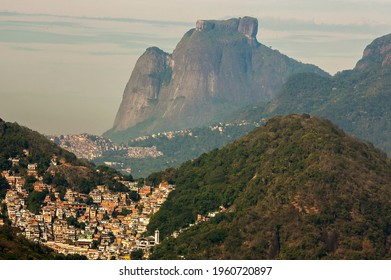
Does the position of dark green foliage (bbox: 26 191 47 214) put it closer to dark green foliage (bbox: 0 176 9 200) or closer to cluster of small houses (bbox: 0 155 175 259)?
cluster of small houses (bbox: 0 155 175 259)

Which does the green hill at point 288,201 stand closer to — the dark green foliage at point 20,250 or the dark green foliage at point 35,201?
the dark green foliage at point 35,201

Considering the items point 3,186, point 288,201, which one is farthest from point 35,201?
point 288,201

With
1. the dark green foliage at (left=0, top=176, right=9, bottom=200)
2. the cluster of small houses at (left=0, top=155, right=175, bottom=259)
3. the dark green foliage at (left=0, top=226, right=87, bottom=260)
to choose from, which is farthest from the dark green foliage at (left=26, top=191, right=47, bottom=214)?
the dark green foliage at (left=0, top=226, right=87, bottom=260)

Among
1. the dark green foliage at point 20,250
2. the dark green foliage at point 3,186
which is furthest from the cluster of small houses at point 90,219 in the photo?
the dark green foliage at point 20,250

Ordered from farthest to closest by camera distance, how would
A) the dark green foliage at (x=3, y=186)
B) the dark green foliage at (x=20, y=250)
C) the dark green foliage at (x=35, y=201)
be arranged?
the dark green foliage at (x=3, y=186) < the dark green foliage at (x=35, y=201) < the dark green foliage at (x=20, y=250)

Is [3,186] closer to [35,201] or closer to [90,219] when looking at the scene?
[35,201]

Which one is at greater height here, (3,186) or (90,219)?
(3,186)
